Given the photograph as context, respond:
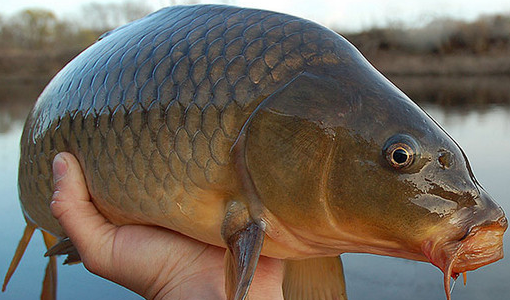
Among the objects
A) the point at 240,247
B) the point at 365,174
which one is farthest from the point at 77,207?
the point at 365,174

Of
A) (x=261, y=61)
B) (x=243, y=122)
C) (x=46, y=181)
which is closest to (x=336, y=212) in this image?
(x=243, y=122)

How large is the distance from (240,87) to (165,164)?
0.34m

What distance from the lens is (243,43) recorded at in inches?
57.2

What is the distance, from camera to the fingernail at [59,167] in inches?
67.0

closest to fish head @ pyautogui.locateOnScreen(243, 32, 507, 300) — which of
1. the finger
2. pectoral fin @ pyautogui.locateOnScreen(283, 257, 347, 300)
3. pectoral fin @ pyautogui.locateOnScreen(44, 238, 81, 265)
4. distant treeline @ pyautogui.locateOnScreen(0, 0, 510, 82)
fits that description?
pectoral fin @ pyautogui.locateOnScreen(283, 257, 347, 300)

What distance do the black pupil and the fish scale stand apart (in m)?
0.38

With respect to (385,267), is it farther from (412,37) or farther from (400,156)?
(412,37)

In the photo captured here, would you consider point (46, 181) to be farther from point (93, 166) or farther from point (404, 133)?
point (404, 133)

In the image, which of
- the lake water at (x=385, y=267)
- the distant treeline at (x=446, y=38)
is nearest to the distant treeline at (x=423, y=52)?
the distant treeline at (x=446, y=38)

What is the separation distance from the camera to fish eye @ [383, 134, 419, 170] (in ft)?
3.80

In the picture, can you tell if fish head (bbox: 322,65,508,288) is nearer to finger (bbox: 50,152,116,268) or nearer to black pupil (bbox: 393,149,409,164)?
black pupil (bbox: 393,149,409,164)

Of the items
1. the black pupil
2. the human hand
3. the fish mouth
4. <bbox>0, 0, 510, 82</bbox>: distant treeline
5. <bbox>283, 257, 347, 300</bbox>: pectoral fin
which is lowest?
<bbox>0, 0, 510, 82</bbox>: distant treeline

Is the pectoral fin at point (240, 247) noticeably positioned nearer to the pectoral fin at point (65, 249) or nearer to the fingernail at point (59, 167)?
the fingernail at point (59, 167)

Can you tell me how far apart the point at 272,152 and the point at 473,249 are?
56 centimetres
